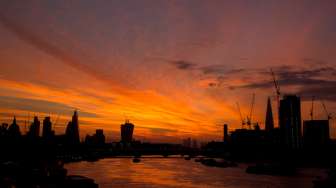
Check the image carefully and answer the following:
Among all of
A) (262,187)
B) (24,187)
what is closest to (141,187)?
(262,187)

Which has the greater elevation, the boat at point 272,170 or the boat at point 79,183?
the boat at point 79,183

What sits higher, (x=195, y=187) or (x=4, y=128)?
(x=4, y=128)

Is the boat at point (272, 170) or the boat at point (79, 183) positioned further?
the boat at point (272, 170)

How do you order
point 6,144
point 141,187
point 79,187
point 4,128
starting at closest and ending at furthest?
1. point 79,187
2. point 141,187
3. point 6,144
4. point 4,128

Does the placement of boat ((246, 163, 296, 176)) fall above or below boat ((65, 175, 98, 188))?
below

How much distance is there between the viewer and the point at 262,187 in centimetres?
11162

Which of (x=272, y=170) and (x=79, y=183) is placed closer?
(x=79, y=183)

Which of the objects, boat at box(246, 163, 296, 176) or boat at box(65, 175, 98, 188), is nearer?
boat at box(65, 175, 98, 188)

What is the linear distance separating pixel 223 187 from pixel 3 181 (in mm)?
67025

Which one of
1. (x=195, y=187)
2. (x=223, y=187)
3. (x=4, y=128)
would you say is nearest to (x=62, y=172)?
(x=195, y=187)

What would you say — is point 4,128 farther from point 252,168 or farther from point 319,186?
point 319,186

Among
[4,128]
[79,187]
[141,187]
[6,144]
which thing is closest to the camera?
[79,187]

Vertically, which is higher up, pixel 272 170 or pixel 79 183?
pixel 79 183

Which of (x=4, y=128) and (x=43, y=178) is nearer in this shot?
(x=43, y=178)
